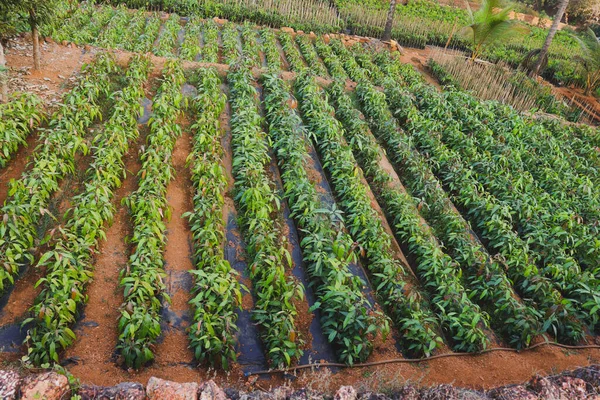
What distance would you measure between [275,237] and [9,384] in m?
3.03

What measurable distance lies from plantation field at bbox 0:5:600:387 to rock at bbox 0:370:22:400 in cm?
65

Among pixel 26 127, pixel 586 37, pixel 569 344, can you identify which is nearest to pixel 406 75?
pixel 586 37

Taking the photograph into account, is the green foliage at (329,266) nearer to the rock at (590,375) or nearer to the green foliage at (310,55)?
the rock at (590,375)

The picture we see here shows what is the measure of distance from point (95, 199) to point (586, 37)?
16.7 metres

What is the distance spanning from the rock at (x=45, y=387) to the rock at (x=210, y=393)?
3.05ft

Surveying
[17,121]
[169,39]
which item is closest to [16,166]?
[17,121]

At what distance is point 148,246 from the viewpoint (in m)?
4.66

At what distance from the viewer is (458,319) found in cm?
471

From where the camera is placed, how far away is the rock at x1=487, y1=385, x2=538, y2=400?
133 inches

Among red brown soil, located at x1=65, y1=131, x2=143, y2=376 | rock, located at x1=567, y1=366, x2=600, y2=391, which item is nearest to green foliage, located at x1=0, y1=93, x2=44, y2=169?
red brown soil, located at x1=65, y1=131, x2=143, y2=376

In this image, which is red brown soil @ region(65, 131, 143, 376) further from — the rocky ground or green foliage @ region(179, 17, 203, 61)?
green foliage @ region(179, 17, 203, 61)

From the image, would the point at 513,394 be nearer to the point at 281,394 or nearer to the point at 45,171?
the point at 281,394

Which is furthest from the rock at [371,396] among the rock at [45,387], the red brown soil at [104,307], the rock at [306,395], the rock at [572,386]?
the red brown soil at [104,307]

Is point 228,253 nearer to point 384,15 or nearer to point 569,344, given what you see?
point 569,344
